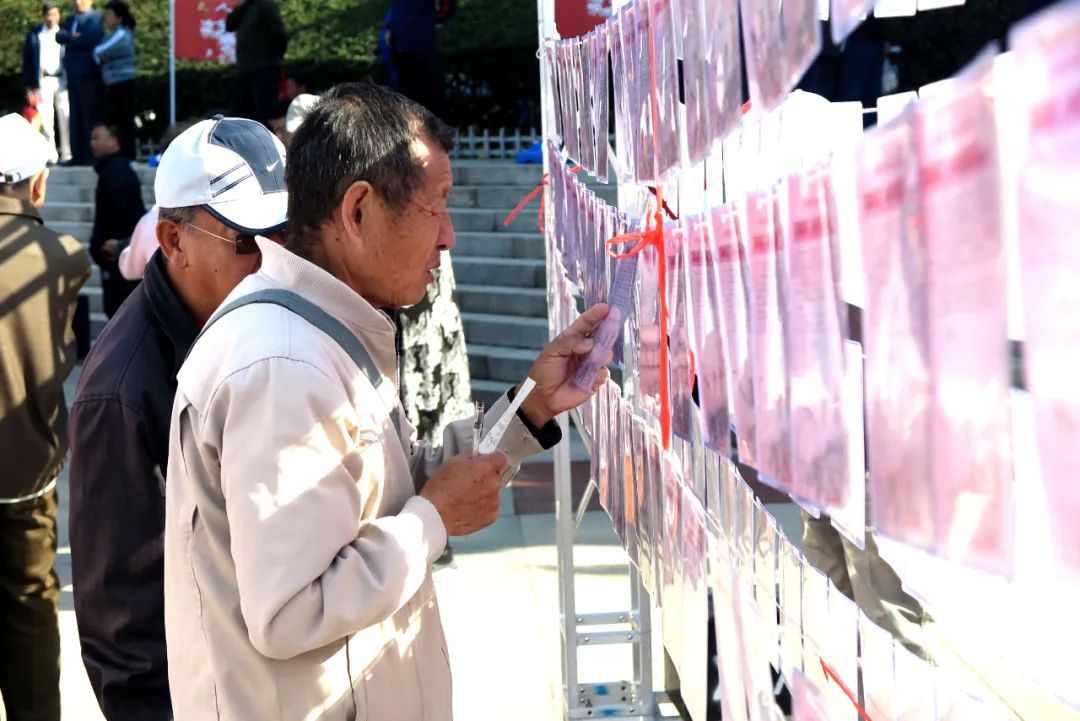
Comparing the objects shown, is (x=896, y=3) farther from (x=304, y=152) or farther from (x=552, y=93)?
(x=552, y=93)

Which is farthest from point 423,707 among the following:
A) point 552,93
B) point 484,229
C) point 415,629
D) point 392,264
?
point 484,229

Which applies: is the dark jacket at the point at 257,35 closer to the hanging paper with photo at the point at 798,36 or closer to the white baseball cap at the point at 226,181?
the white baseball cap at the point at 226,181

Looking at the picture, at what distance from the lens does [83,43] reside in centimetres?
1471

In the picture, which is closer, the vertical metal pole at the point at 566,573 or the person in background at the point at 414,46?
the vertical metal pole at the point at 566,573

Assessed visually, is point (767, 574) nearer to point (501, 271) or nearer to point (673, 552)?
point (673, 552)

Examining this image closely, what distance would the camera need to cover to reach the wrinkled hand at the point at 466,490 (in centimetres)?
183

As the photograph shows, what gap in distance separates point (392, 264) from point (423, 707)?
0.60 metres

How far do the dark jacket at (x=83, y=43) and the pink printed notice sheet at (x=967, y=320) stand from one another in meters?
15.0

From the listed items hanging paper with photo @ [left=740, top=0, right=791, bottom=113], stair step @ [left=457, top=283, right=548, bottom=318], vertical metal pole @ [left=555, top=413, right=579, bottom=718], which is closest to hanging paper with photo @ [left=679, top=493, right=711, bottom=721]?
hanging paper with photo @ [left=740, top=0, right=791, bottom=113]

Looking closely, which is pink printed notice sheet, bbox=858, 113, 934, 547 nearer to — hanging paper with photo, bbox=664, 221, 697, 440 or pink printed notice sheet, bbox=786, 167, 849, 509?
pink printed notice sheet, bbox=786, 167, 849, 509

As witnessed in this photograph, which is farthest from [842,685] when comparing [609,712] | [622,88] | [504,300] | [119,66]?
[119,66]

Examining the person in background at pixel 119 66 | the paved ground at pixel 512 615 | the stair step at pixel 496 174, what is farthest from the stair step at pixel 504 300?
the person in background at pixel 119 66

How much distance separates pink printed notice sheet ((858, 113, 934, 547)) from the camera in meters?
0.94

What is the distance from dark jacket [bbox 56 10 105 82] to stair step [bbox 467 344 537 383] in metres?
7.58
